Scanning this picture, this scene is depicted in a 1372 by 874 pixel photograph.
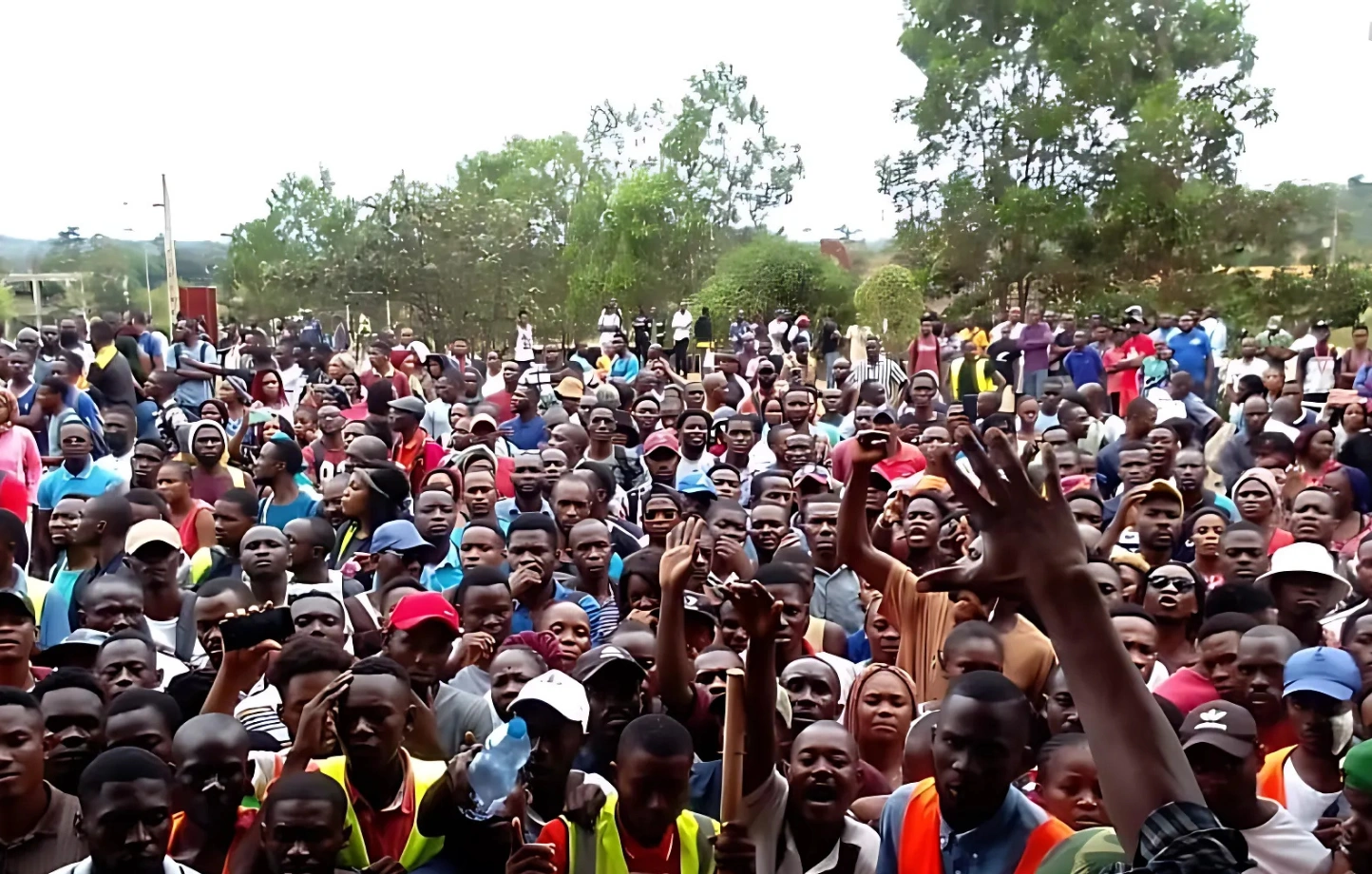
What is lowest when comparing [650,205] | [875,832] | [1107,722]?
[875,832]

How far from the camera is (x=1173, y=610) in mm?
5109

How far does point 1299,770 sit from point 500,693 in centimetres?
241

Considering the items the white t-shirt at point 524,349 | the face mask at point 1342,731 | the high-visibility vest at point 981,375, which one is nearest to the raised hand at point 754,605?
the face mask at point 1342,731

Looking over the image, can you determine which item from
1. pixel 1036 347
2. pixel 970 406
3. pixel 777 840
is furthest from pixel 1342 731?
pixel 1036 347

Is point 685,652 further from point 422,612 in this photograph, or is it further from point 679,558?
point 422,612

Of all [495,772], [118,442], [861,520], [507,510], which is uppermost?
[861,520]

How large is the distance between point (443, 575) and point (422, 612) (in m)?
1.71

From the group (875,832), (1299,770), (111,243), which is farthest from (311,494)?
(111,243)

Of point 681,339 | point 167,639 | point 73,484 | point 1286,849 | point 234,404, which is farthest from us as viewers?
point 681,339

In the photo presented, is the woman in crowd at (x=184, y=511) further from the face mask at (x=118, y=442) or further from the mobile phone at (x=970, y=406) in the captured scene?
the mobile phone at (x=970, y=406)

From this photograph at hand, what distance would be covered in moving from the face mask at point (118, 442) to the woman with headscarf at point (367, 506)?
2.87 m

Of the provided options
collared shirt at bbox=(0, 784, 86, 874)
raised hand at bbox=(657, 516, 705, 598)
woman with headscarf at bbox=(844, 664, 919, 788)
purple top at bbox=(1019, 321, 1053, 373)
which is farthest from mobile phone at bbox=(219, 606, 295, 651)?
purple top at bbox=(1019, 321, 1053, 373)

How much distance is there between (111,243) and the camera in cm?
5981

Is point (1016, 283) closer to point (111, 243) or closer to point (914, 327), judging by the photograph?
point (914, 327)
